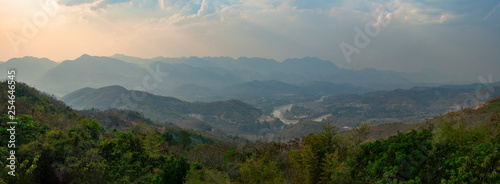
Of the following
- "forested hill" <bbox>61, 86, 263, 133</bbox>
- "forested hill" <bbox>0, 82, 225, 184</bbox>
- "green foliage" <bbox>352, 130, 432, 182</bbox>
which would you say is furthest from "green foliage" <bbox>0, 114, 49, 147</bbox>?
→ "forested hill" <bbox>61, 86, 263, 133</bbox>

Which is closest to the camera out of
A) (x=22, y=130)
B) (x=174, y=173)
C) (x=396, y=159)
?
(x=396, y=159)

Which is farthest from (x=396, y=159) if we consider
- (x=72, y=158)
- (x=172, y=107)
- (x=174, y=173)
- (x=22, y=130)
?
(x=172, y=107)

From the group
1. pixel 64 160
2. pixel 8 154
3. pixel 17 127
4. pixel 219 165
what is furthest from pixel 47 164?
pixel 219 165

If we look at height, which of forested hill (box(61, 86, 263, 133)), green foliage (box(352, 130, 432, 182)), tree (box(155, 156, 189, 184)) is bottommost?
forested hill (box(61, 86, 263, 133))

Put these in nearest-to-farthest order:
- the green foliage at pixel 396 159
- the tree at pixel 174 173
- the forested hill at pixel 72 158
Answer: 1. the green foliage at pixel 396 159
2. the forested hill at pixel 72 158
3. the tree at pixel 174 173

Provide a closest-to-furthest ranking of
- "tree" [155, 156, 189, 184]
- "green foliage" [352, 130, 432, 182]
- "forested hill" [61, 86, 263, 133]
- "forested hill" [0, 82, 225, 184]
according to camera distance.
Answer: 1. "green foliage" [352, 130, 432, 182]
2. "forested hill" [0, 82, 225, 184]
3. "tree" [155, 156, 189, 184]
4. "forested hill" [61, 86, 263, 133]

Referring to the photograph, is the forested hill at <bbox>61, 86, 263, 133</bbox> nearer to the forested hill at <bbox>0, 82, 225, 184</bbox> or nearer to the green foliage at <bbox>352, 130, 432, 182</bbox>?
the forested hill at <bbox>0, 82, 225, 184</bbox>

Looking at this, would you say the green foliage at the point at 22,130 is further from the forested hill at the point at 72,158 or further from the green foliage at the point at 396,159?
the green foliage at the point at 396,159

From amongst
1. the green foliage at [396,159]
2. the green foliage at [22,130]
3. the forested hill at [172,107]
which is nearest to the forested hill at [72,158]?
the green foliage at [22,130]

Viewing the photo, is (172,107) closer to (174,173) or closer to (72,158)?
(72,158)

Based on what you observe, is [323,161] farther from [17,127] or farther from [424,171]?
[17,127]

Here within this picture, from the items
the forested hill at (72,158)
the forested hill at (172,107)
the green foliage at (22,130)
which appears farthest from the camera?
the forested hill at (172,107)
